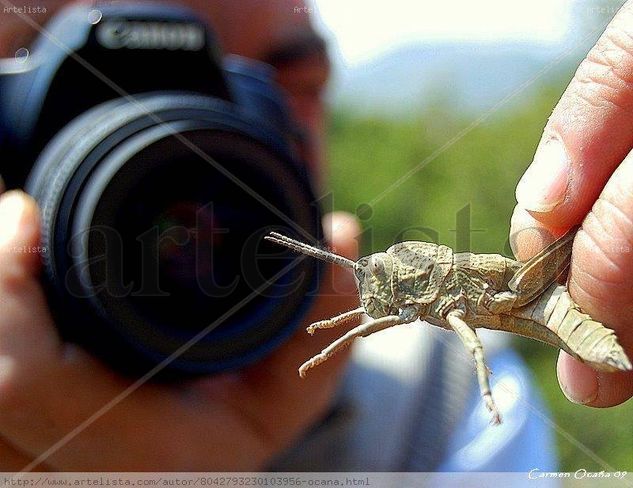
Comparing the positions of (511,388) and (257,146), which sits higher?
(257,146)

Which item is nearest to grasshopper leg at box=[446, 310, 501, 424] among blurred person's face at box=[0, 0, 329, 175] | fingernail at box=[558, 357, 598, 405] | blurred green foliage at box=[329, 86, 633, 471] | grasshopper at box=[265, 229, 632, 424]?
grasshopper at box=[265, 229, 632, 424]

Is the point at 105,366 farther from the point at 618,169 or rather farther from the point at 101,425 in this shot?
the point at 618,169

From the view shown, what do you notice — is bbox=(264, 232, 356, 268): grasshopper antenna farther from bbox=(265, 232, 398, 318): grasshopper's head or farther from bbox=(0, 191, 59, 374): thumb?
bbox=(0, 191, 59, 374): thumb

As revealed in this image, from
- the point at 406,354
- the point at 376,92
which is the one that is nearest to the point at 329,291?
the point at 406,354

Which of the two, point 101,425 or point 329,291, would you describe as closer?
point 329,291

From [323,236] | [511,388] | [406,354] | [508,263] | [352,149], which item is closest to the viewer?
[508,263]

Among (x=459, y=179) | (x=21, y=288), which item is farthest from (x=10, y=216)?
(x=459, y=179)
